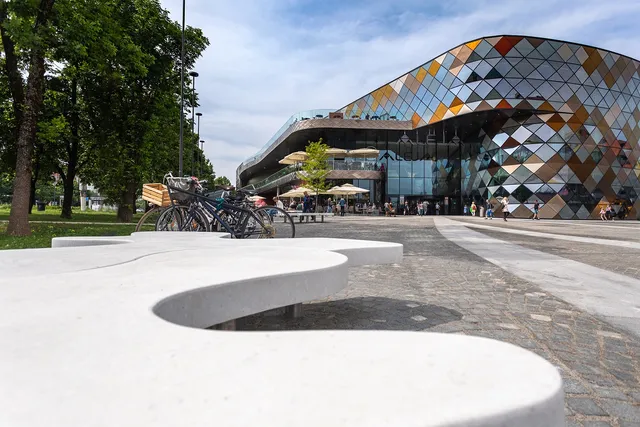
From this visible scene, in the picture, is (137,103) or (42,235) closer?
(42,235)

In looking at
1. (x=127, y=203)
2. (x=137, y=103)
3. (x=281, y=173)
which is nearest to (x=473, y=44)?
(x=281, y=173)

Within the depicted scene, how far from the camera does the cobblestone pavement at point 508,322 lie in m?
2.13

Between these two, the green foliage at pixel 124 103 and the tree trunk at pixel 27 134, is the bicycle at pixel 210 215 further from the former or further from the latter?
the green foliage at pixel 124 103

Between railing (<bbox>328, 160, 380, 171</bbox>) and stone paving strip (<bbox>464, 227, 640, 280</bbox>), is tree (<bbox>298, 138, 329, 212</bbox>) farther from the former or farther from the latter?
stone paving strip (<bbox>464, 227, 640, 280</bbox>)

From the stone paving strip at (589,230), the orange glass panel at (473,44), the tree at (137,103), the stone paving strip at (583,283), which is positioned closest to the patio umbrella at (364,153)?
the orange glass panel at (473,44)

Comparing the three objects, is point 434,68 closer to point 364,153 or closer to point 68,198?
point 364,153

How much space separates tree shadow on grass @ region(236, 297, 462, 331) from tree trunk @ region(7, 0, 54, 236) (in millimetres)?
10387

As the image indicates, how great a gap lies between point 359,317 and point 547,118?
38221 mm

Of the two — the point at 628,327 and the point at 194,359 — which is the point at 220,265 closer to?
the point at 194,359

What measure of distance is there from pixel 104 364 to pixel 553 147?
40559 mm

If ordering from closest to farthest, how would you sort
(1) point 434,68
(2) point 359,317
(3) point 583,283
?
(2) point 359,317 < (3) point 583,283 < (1) point 434,68

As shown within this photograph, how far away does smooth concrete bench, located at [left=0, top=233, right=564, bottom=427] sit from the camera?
2.58 feet

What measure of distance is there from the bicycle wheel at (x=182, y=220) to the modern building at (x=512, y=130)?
33139 mm

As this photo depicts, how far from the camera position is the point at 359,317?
3.54 metres
